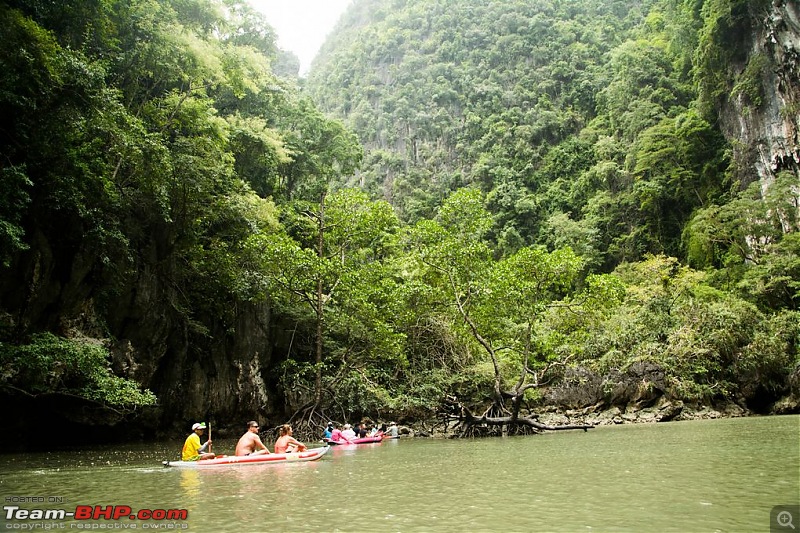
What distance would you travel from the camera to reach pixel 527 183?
4666 centimetres

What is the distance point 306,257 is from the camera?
17172 millimetres

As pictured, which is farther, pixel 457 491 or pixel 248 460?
pixel 248 460

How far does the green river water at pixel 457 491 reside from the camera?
410 centimetres

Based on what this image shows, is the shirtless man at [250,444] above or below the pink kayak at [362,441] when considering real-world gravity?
above

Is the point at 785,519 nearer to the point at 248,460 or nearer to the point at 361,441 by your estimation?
the point at 248,460

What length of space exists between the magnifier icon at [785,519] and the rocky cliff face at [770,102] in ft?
86.9

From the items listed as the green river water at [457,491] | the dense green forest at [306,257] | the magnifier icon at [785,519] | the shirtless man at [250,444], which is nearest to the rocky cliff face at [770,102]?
the dense green forest at [306,257]

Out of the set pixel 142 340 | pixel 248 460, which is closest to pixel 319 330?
pixel 142 340

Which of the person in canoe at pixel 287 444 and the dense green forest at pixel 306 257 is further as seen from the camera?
the dense green forest at pixel 306 257

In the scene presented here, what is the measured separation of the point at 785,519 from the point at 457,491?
2.88 meters

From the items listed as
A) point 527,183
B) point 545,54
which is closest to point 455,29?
point 545,54

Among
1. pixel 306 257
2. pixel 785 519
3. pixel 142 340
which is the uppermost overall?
pixel 306 257

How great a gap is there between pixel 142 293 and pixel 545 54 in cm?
5433

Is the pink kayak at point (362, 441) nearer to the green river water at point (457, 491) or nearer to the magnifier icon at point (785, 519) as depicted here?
the green river water at point (457, 491)
